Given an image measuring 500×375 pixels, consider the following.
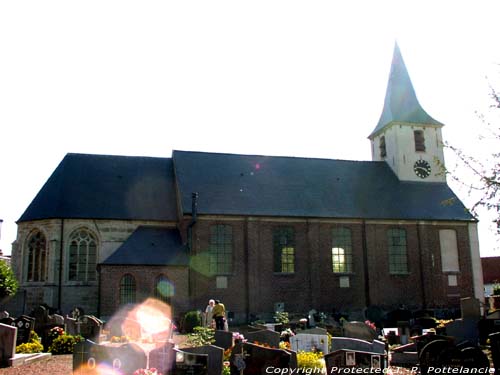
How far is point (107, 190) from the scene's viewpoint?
1087 inches

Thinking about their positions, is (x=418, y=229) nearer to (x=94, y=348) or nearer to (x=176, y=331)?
(x=176, y=331)

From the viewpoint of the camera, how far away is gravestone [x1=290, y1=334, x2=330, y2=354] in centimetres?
1292

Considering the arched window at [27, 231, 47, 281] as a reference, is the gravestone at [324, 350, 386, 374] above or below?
below

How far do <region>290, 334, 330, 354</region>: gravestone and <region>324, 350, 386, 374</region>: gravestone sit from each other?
12.4 feet

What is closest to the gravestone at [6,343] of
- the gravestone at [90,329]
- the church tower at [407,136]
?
the gravestone at [90,329]

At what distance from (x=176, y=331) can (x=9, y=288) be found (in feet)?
22.6

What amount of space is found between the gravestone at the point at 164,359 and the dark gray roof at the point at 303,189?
1655 centimetres

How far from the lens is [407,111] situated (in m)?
32.8

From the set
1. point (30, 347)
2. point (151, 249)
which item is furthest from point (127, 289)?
point (30, 347)

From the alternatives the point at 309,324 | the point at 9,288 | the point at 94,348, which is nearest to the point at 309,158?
the point at 309,324

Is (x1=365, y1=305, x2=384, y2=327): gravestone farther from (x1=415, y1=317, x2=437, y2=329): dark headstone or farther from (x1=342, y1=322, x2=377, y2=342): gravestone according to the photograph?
(x1=342, y1=322, x2=377, y2=342): gravestone

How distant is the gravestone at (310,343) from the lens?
12.9 m

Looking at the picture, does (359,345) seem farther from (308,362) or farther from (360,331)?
(360,331)

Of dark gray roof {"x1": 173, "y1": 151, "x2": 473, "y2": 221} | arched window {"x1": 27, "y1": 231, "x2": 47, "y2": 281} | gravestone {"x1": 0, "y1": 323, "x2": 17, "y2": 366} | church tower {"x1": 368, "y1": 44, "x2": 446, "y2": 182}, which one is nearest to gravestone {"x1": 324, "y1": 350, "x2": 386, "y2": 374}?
gravestone {"x1": 0, "y1": 323, "x2": 17, "y2": 366}
